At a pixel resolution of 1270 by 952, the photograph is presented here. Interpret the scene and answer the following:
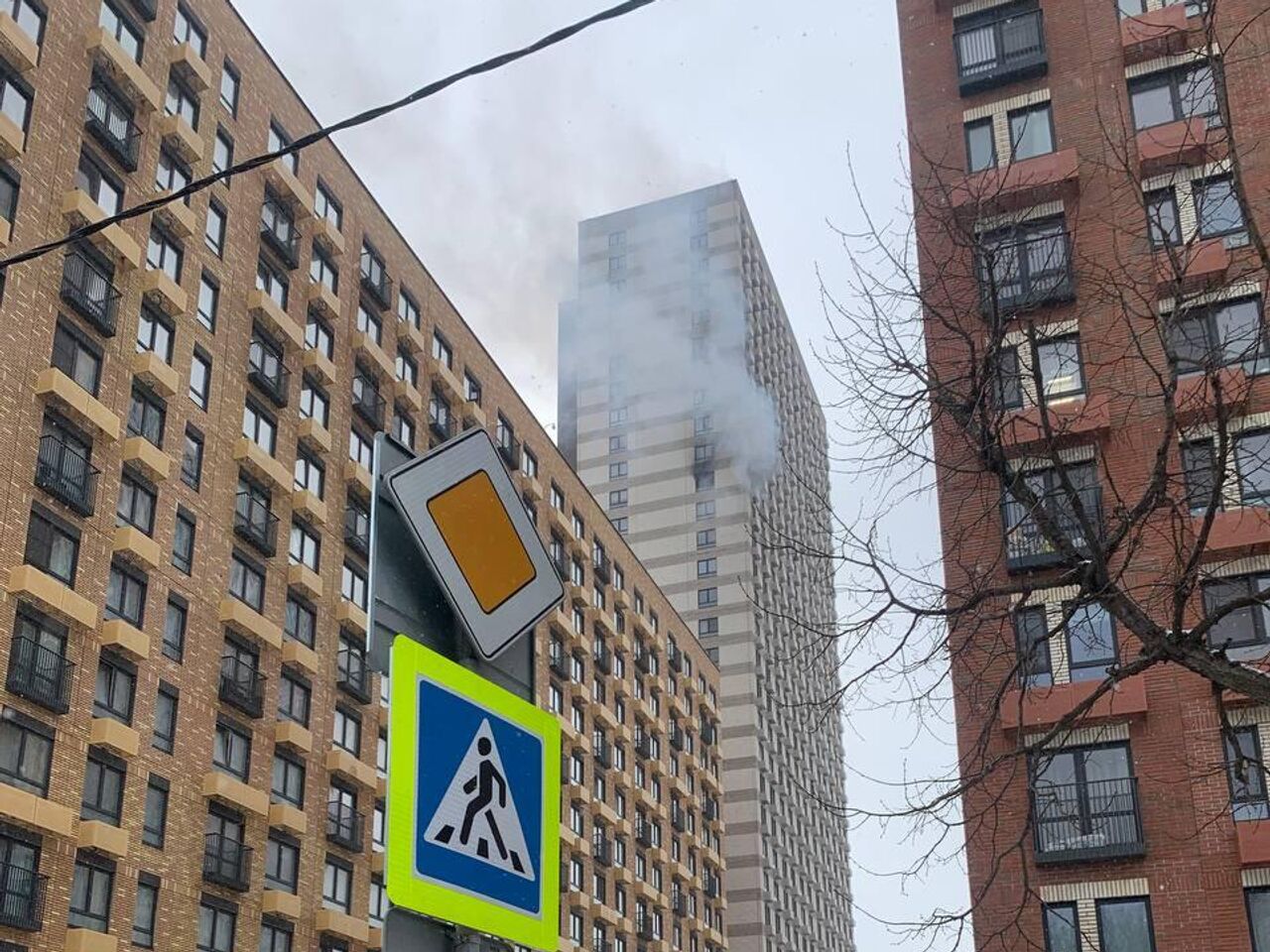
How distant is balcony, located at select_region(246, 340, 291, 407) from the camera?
1533 inches

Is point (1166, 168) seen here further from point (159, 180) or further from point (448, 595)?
point (448, 595)

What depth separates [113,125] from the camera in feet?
116

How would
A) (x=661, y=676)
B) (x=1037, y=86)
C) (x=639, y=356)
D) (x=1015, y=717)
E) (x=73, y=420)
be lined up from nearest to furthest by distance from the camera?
(x=1015, y=717) → (x=1037, y=86) → (x=73, y=420) → (x=661, y=676) → (x=639, y=356)

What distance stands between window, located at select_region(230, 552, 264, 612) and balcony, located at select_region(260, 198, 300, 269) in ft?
28.4

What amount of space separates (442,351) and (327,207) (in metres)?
7.85

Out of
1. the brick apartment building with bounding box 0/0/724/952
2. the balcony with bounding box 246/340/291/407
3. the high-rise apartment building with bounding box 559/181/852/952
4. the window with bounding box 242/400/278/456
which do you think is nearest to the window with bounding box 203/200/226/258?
the brick apartment building with bounding box 0/0/724/952

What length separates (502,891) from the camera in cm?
420

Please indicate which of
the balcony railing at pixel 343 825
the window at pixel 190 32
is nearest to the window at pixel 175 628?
the balcony railing at pixel 343 825

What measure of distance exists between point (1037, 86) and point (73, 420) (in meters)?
20.7

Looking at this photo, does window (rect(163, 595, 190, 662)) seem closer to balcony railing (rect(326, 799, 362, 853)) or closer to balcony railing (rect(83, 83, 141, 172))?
balcony railing (rect(326, 799, 362, 853))

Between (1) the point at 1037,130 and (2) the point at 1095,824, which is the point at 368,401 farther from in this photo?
(2) the point at 1095,824

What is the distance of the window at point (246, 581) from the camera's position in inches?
1451

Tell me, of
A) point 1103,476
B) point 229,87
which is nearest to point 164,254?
point 229,87

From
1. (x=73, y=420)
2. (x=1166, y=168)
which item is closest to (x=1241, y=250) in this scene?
(x=1166, y=168)
